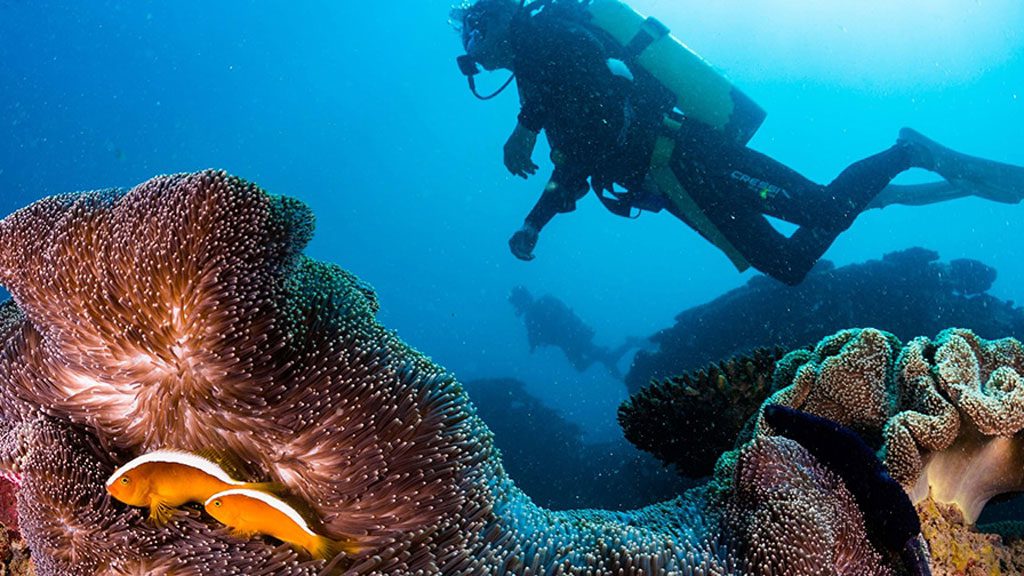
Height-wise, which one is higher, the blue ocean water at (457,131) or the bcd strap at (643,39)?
the blue ocean water at (457,131)

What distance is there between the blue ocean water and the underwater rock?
75.4 ft

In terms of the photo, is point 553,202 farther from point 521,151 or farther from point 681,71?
point 681,71

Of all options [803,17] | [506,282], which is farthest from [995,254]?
[506,282]

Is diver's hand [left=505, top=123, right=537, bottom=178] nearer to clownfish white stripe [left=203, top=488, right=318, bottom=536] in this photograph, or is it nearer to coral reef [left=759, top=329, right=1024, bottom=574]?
coral reef [left=759, top=329, right=1024, bottom=574]

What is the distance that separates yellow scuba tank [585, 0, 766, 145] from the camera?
8906 millimetres

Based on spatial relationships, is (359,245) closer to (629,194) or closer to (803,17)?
(803,17)

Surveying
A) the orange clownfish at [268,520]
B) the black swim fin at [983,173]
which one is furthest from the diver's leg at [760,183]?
the orange clownfish at [268,520]

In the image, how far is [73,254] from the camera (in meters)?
→ 1.81

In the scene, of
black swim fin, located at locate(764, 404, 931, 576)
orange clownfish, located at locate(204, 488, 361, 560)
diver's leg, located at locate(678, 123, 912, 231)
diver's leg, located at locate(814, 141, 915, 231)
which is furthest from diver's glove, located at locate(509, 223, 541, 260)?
orange clownfish, located at locate(204, 488, 361, 560)

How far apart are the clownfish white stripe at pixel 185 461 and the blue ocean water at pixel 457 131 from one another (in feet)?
111

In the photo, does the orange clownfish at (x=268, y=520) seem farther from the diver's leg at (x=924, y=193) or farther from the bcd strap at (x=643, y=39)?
the diver's leg at (x=924, y=193)

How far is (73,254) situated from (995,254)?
305ft

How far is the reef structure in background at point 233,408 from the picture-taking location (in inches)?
67.1

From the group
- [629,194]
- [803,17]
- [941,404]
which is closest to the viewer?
[941,404]
